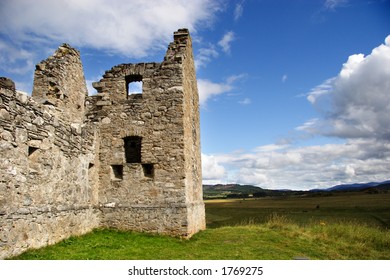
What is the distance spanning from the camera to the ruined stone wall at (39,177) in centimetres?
706

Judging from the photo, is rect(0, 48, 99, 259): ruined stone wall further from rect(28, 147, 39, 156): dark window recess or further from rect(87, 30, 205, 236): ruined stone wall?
rect(87, 30, 205, 236): ruined stone wall

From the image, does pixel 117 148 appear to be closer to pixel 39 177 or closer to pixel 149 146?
pixel 149 146

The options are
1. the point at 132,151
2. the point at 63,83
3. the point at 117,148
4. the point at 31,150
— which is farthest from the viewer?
the point at 132,151

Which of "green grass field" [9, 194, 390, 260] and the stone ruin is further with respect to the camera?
the stone ruin

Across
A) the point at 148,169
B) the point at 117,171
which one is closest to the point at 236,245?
the point at 148,169

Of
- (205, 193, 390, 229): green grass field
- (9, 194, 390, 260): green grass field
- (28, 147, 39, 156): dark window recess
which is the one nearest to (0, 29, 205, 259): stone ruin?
(28, 147, 39, 156): dark window recess

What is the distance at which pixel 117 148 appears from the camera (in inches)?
490

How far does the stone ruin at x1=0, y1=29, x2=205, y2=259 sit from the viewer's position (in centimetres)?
929

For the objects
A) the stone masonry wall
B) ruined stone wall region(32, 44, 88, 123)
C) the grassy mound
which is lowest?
the grassy mound

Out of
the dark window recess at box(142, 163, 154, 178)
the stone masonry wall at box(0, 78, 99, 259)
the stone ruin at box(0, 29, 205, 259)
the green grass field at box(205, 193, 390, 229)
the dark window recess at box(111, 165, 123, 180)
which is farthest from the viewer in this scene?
the green grass field at box(205, 193, 390, 229)

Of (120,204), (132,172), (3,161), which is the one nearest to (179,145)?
(132,172)

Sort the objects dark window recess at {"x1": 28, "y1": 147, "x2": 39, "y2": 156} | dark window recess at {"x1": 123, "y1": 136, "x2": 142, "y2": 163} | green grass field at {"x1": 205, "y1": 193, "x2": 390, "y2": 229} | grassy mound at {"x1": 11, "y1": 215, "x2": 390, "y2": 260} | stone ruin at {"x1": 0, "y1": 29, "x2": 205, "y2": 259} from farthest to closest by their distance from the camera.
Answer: green grass field at {"x1": 205, "y1": 193, "x2": 390, "y2": 229}, dark window recess at {"x1": 123, "y1": 136, "x2": 142, "y2": 163}, stone ruin at {"x1": 0, "y1": 29, "x2": 205, "y2": 259}, grassy mound at {"x1": 11, "y1": 215, "x2": 390, "y2": 260}, dark window recess at {"x1": 28, "y1": 147, "x2": 39, "y2": 156}

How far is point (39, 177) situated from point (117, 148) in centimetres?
423

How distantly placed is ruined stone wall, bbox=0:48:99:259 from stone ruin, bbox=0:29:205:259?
0.04 meters
